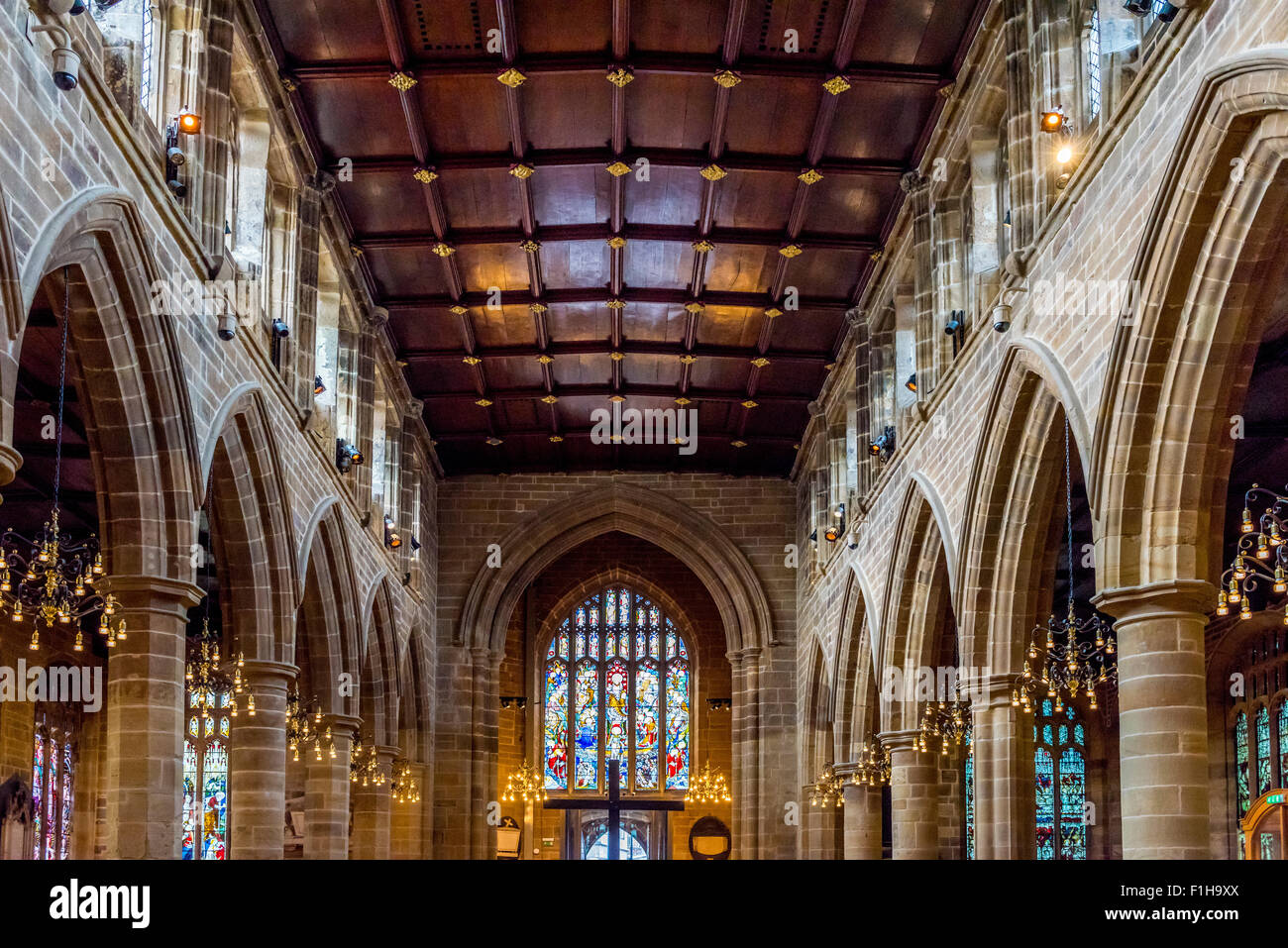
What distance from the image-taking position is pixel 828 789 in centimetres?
2478

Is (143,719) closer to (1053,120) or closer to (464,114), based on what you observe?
(464,114)

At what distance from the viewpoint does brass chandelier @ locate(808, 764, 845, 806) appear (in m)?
24.1

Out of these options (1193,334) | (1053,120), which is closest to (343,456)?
(1053,120)

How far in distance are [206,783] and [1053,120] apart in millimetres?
22576

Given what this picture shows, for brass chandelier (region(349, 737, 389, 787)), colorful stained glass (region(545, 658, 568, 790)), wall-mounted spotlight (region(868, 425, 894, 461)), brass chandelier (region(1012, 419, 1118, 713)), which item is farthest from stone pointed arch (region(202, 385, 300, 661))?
colorful stained glass (region(545, 658, 568, 790))

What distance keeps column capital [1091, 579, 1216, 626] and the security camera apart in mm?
7287

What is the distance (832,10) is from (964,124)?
2.37 meters

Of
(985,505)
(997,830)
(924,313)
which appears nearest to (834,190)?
(924,313)

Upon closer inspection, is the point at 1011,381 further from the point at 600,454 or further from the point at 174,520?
the point at 600,454

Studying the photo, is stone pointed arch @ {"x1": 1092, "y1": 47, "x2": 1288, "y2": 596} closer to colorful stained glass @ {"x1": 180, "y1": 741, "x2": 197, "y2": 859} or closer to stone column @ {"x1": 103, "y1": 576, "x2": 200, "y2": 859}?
stone column @ {"x1": 103, "y1": 576, "x2": 200, "y2": 859}

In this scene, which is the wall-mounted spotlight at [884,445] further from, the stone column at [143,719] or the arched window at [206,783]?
the arched window at [206,783]

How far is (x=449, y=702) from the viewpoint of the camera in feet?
94.0

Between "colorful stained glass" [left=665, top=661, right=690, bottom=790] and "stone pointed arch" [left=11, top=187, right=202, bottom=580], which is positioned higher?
"stone pointed arch" [left=11, top=187, right=202, bottom=580]

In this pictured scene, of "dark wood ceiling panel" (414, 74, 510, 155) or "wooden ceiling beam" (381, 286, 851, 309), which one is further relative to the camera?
"wooden ceiling beam" (381, 286, 851, 309)
